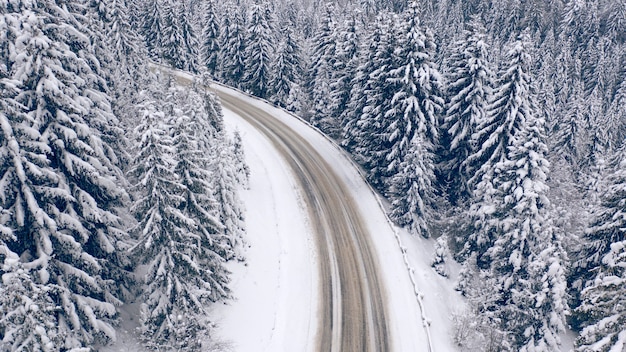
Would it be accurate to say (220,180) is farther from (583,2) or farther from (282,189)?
(583,2)

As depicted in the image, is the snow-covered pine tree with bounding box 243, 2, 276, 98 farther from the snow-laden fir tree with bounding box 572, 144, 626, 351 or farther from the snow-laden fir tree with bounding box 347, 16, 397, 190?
the snow-laden fir tree with bounding box 572, 144, 626, 351

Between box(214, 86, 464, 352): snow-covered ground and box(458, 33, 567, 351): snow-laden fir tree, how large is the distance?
362 cm

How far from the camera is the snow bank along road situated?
2614cm

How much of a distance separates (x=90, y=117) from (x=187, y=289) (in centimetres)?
975

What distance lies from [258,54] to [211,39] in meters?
11.8

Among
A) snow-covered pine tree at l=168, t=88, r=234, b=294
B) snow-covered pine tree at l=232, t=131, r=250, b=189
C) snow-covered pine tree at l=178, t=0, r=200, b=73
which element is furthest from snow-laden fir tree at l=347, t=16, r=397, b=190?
snow-covered pine tree at l=178, t=0, r=200, b=73

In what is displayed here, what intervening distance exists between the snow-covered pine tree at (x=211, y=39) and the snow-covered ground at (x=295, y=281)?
32110 mm

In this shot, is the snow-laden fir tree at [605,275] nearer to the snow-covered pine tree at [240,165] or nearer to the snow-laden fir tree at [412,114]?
the snow-laden fir tree at [412,114]

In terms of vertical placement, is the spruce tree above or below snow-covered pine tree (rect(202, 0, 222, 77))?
below

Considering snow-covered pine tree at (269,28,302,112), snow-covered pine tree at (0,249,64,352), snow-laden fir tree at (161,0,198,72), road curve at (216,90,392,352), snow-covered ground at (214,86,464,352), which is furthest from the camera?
snow-laden fir tree at (161,0,198,72)

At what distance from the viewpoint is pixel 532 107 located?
3600 centimetres

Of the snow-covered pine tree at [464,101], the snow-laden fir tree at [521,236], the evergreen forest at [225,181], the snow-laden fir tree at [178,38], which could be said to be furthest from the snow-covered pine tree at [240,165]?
the snow-laden fir tree at [178,38]

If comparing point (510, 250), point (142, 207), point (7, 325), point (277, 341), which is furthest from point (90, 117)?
point (510, 250)

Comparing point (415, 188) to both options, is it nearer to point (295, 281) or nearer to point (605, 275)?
point (295, 281)
